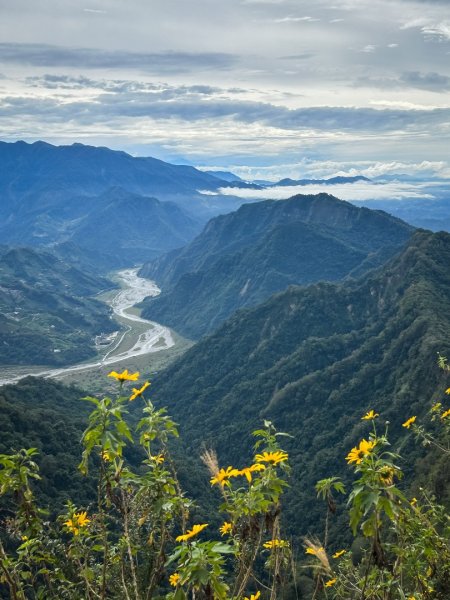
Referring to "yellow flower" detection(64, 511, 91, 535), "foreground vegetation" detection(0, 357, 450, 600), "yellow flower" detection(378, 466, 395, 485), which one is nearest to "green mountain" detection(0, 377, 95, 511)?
"yellow flower" detection(64, 511, 91, 535)

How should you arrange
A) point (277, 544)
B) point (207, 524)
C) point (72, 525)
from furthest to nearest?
point (72, 525) → point (277, 544) → point (207, 524)

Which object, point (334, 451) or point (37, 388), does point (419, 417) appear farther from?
point (37, 388)

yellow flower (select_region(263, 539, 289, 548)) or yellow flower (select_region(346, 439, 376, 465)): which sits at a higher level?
yellow flower (select_region(346, 439, 376, 465))

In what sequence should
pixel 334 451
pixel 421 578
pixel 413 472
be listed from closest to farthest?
1. pixel 421 578
2. pixel 413 472
3. pixel 334 451

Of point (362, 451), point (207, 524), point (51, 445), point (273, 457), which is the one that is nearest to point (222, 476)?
point (273, 457)

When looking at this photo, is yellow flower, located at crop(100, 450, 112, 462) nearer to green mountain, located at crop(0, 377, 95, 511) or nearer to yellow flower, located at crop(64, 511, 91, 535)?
yellow flower, located at crop(64, 511, 91, 535)

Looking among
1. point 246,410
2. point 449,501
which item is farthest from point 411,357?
point 449,501

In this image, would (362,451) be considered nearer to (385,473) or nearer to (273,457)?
(385,473)

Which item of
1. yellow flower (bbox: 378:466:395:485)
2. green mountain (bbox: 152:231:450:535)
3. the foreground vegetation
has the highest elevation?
yellow flower (bbox: 378:466:395:485)
